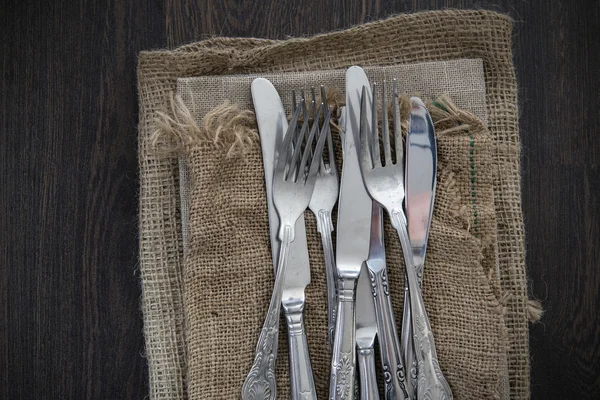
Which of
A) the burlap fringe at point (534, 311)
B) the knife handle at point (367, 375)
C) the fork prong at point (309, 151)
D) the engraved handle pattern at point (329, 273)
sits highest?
the fork prong at point (309, 151)

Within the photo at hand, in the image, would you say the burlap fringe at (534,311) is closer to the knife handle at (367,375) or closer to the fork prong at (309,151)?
the knife handle at (367,375)

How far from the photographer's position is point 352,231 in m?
0.64

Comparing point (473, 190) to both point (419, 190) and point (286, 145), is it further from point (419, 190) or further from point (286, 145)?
point (286, 145)

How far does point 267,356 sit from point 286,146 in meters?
0.23

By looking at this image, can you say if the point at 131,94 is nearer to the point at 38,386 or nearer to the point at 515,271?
the point at 38,386

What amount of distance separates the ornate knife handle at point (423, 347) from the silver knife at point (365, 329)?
5 cm

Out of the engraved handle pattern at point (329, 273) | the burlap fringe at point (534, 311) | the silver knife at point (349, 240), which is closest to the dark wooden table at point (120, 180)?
the burlap fringe at point (534, 311)

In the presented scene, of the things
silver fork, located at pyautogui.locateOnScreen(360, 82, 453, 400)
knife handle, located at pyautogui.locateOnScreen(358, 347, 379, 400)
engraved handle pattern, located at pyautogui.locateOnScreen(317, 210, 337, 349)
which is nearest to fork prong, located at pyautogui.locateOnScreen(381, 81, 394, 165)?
silver fork, located at pyautogui.locateOnScreen(360, 82, 453, 400)

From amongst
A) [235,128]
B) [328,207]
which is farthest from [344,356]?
[235,128]

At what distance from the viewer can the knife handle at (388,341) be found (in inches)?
24.4

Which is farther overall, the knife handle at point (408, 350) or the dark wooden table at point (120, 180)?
the dark wooden table at point (120, 180)

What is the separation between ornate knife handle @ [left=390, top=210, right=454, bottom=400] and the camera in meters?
0.61

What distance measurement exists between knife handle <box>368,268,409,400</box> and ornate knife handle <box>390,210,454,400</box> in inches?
0.8

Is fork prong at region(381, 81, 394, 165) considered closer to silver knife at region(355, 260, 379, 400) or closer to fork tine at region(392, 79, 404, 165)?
fork tine at region(392, 79, 404, 165)
